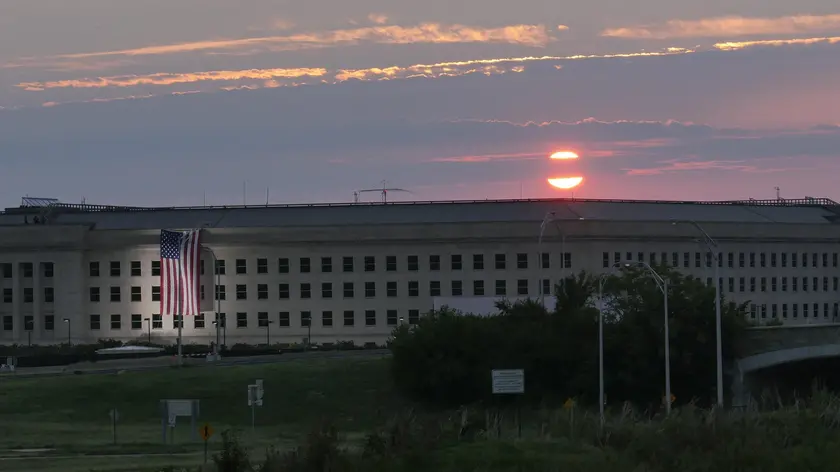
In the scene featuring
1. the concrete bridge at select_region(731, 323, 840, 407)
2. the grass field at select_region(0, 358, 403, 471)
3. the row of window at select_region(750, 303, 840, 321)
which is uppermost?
the row of window at select_region(750, 303, 840, 321)

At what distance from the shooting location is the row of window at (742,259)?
159500 millimetres

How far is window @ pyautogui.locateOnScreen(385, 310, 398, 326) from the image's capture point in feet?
516

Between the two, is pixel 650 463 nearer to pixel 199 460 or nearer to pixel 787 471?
pixel 787 471

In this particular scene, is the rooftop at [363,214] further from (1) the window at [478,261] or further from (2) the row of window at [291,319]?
(2) the row of window at [291,319]

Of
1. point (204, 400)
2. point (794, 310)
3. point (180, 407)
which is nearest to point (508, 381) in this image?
point (180, 407)

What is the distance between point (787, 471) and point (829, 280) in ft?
434

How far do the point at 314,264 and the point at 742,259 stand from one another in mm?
44240

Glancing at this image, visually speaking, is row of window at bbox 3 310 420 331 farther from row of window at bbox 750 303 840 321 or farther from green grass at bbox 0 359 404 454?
green grass at bbox 0 359 404 454

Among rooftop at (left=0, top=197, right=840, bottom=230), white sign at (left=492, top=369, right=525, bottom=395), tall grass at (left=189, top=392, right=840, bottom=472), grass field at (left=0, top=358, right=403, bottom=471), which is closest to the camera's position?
tall grass at (left=189, top=392, right=840, bottom=472)

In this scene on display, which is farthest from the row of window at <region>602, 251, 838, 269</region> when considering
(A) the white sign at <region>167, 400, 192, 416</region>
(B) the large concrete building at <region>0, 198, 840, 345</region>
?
(A) the white sign at <region>167, 400, 192, 416</region>

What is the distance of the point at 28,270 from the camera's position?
16175 centimetres

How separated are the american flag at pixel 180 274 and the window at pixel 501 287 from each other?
119 ft

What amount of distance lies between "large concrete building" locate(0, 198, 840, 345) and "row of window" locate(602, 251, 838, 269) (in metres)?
0.26

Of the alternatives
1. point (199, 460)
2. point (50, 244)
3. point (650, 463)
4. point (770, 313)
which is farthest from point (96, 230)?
point (650, 463)
